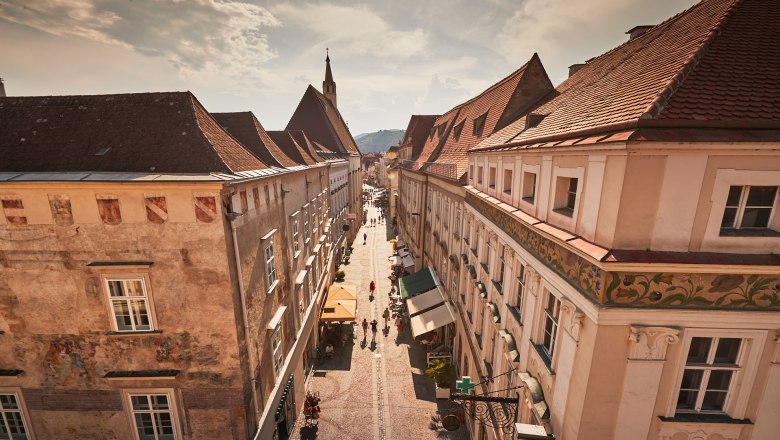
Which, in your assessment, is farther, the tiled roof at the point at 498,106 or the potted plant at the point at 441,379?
the tiled roof at the point at 498,106

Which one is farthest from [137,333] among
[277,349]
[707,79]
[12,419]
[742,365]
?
[707,79]

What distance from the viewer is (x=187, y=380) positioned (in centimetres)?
859

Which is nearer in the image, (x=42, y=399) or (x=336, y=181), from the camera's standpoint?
(x=42, y=399)

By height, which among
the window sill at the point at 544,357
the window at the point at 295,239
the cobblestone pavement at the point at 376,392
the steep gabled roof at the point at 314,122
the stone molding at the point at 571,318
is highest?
the steep gabled roof at the point at 314,122

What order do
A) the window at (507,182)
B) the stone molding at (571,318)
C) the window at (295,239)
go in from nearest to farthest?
the stone molding at (571,318) → the window at (507,182) → the window at (295,239)

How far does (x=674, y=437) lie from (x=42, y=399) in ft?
50.3

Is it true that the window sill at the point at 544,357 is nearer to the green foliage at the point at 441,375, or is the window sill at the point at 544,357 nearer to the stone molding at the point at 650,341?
the stone molding at the point at 650,341

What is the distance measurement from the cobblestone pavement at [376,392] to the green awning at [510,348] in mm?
6960

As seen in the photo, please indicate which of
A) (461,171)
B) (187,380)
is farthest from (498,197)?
(187,380)

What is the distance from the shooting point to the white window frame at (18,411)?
8633mm

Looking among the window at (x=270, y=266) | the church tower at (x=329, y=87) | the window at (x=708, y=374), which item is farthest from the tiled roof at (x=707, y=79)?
the church tower at (x=329, y=87)

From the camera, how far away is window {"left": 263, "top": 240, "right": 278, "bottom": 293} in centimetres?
1052

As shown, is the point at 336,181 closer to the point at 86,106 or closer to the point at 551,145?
the point at 86,106

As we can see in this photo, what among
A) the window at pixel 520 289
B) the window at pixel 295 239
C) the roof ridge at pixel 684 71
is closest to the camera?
the roof ridge at pixel 684 71
